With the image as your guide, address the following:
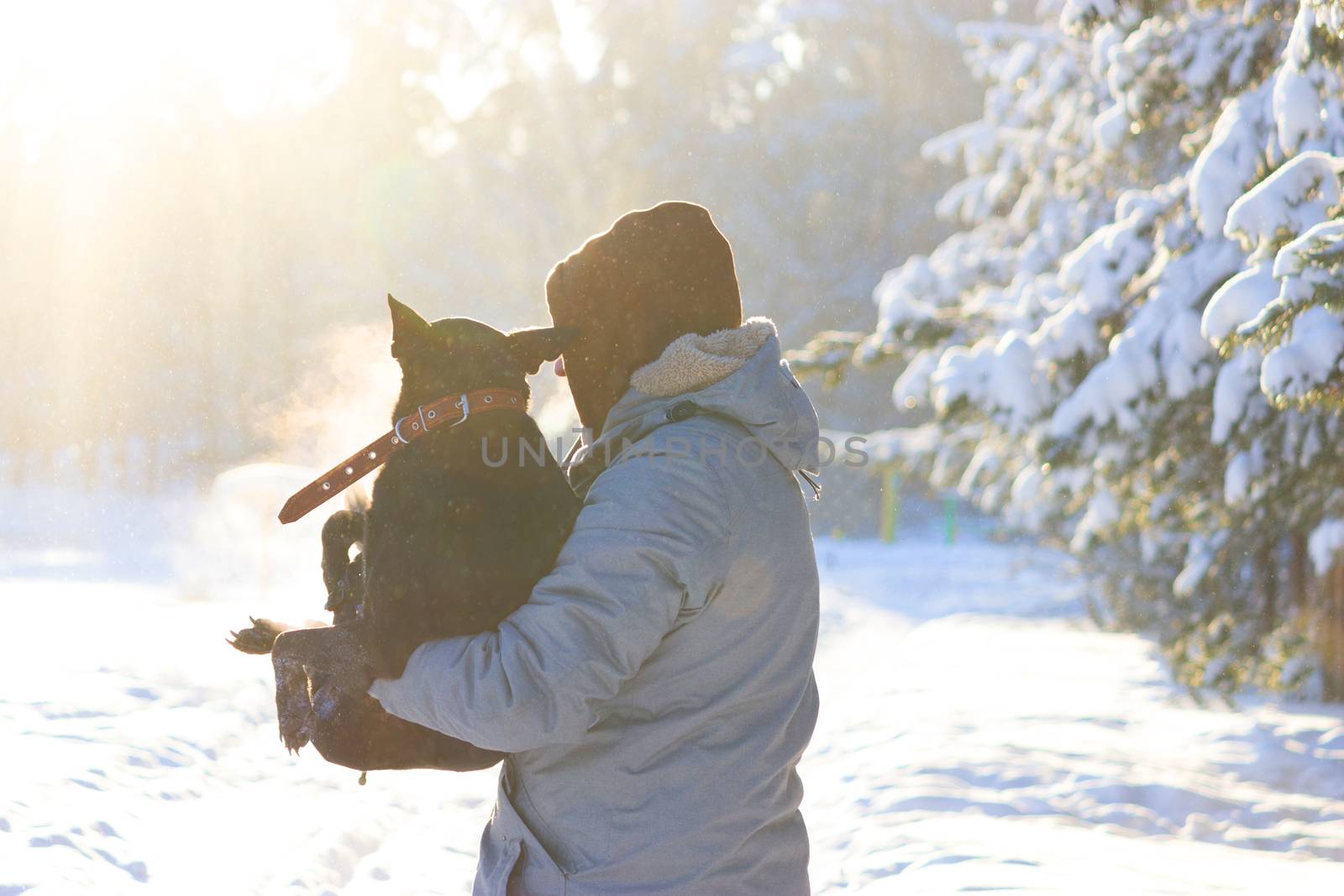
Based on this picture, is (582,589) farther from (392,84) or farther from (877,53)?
(877,53)

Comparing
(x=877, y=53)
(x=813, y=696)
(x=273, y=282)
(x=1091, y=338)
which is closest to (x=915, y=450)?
(x=1091, y=338)

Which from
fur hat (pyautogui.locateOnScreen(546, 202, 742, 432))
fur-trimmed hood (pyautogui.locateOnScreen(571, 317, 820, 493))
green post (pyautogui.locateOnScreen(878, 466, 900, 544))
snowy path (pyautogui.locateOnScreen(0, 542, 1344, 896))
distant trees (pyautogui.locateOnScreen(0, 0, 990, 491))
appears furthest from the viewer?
green post (pyautogui.locateOnScreen(878, 466, 900, 544))

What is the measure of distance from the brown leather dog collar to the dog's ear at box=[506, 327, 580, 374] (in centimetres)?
12

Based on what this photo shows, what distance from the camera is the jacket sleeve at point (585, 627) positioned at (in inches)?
65.6

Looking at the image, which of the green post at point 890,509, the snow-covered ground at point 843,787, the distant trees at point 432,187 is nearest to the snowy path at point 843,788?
the snow-covered ground at point 843,787

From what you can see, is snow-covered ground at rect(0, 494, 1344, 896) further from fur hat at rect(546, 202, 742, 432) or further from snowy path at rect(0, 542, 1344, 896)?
fur hat at rect(546, 202, 742, 432)

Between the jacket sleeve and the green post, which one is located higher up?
the jacket sleeve

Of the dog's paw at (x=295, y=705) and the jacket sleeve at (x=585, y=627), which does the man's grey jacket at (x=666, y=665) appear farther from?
the dog's paw at (x=295, y=705)

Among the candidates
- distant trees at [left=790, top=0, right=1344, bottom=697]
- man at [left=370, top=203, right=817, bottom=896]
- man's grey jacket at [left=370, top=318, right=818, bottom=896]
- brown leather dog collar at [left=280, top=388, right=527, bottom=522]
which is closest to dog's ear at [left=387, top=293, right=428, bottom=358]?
brown leather dog collar at [left=280, top=388, right=527, bottom=522]

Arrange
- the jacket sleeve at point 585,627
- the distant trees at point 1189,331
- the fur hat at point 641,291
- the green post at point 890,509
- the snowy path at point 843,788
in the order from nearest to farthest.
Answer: the jacket sleeve at point 585,627
the fur hat at point 641,291
the distant trees at point 1189,331
the snowy path at point 843,788
the green post at point 890,509

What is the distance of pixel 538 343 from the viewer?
2035mm

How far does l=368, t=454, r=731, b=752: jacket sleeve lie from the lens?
65.6 inches

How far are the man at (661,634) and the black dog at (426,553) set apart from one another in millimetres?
63

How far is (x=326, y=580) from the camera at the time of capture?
202 cm
